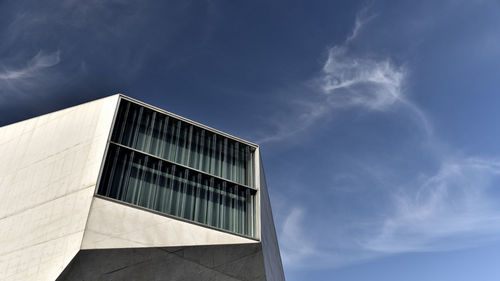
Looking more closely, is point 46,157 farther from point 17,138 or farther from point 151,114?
point 151,114

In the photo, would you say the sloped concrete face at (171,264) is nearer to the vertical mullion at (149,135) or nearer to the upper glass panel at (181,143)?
the upper glass panel at (181,143)

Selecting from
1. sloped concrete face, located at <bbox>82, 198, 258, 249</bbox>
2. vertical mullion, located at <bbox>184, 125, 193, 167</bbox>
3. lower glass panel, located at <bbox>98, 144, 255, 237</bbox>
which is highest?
vertical mullion, located at <bbox>184, 125, 193, 167</bbox>

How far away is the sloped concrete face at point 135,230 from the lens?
1647 cm

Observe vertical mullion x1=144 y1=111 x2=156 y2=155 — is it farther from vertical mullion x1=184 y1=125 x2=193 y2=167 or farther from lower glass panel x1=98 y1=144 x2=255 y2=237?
vertical mullion x1=184 y1=125 x2=193 y2=167

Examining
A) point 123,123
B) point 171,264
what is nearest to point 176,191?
point 171,264

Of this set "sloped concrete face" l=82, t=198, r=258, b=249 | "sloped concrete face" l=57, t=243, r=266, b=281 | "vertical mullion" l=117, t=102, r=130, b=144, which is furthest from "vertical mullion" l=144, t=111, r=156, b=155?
"sloped concrete face" l=57, t=243, r=266, b=281

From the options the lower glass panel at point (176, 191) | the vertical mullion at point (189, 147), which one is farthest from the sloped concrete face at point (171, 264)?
the vertical mullion at point (189, 147)

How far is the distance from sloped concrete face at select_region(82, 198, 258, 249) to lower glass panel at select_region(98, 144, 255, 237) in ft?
2.43

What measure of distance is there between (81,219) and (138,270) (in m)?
2.91

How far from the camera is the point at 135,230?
1731 cm

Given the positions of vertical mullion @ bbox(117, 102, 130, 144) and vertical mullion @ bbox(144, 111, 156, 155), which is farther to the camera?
vertical mullion @ bbox(144, 111, 156, 155)

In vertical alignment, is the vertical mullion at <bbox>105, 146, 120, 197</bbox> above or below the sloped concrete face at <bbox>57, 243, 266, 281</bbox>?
above

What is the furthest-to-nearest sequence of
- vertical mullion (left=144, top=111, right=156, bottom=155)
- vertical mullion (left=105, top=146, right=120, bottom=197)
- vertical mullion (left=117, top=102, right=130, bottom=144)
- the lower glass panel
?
vertical mullion (left=144, top=111, right=156, bottom=155), vertical mullion (left=117, top=102, right=130, bottom=144), the lower glass panel, vertical mullion (left=105, top=146, right=120, bottom=197)

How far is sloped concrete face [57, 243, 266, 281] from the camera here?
16.1m
